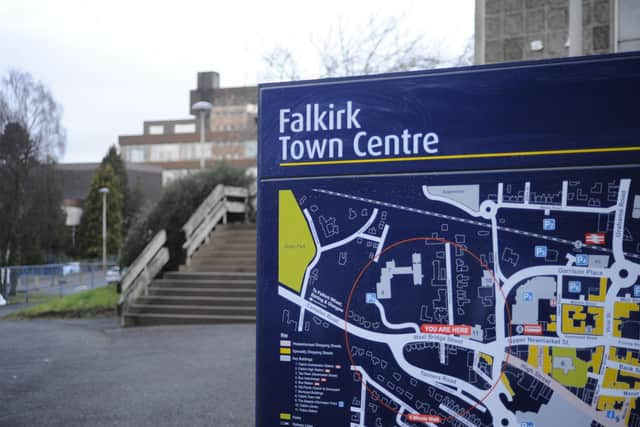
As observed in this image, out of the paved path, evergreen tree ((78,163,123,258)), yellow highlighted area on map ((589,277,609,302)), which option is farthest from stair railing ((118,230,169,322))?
evergreen tree ((78,163,123,258))

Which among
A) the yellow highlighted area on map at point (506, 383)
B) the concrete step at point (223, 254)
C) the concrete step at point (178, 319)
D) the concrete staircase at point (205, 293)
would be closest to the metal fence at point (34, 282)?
the concrete step at point (223, 254)

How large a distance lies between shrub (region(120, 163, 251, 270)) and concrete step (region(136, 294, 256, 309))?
3.59 metres

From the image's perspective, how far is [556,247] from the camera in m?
3.19

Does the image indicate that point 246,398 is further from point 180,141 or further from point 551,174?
point 180,141

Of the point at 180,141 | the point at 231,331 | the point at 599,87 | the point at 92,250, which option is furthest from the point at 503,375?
the point at 180,141

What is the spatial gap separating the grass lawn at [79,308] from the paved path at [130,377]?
392 cm

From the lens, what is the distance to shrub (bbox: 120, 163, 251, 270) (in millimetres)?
19766

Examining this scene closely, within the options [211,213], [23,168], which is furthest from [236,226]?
[23,168]

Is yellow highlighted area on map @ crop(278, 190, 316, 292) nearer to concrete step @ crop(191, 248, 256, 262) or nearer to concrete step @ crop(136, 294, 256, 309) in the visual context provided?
concrete step @ crop(136, 294, 256, 309)

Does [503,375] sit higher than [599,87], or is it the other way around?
[599,87]

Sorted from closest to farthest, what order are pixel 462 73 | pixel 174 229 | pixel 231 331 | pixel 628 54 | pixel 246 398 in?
pixel 628 54 → pixel 462 73 → pixel 246 398 → pixel 231 331 → pixel 174 229

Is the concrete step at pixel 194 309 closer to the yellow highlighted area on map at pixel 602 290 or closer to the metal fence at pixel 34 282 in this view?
the yellow highlighted area on map at pixel 602 290

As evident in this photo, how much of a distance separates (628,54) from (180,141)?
98.9 m

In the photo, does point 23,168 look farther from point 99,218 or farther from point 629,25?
point 629,25
